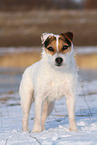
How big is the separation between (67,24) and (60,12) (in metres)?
7.17

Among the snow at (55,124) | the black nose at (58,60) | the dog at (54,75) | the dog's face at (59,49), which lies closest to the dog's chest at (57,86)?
the dog at (54,75)

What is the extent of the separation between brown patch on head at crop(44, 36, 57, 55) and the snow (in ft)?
3.50

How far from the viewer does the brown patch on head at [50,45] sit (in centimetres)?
479

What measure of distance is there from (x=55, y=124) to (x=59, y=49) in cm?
153

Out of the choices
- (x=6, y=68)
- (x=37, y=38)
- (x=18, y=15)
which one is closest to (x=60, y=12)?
(x=18, y=15)

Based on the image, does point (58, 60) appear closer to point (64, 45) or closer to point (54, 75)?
point (64, 45)

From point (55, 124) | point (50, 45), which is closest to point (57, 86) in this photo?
point (50, 45)

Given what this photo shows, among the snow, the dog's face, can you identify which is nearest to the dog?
the dog's face

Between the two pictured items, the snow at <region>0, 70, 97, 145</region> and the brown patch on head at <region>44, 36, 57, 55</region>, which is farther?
the brown patch on head at <region>44, 36, 57, 55</region>

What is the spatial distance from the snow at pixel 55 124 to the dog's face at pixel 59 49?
927mm

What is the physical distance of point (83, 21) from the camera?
41.4m

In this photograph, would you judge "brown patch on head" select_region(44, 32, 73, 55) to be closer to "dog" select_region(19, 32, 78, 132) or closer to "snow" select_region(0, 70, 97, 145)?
"dog" select_region(19, 32, 78, 132)

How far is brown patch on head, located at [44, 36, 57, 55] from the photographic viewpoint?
15.7 ft

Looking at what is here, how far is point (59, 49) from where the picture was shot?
478 centimetres
